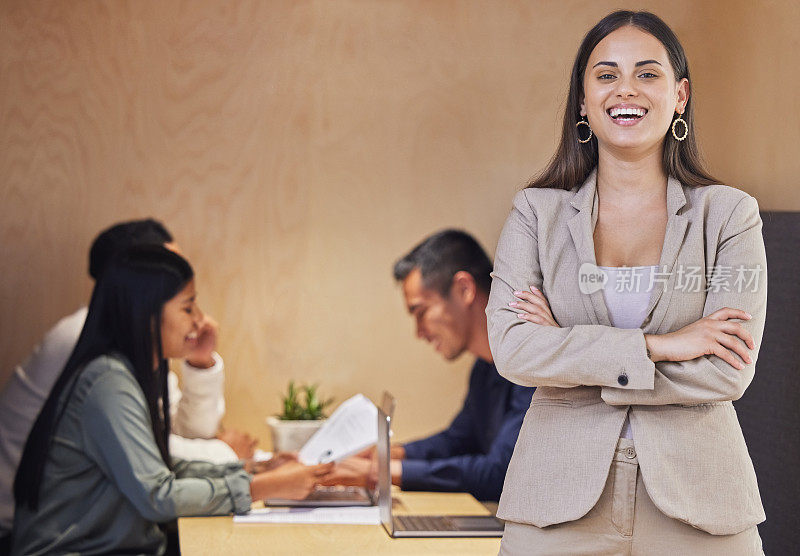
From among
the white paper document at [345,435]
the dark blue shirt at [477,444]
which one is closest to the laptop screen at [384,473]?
the white paper document at [345,435]

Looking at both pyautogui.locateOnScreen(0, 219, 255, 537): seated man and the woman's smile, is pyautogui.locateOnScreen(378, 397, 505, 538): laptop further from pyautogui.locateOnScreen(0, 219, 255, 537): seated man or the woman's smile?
the woman's smile

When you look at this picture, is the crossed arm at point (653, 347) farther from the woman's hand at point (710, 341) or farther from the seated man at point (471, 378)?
the seated man at point (471, 378)

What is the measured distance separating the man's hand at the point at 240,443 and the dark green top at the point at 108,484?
0.92 meters

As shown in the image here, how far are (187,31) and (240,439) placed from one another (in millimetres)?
1684

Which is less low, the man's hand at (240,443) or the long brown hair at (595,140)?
the long brown hair at (595,140)

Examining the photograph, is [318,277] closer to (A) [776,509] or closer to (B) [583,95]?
(A) [776,509]

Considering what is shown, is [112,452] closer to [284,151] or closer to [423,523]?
[423,523]

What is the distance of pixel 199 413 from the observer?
3.76 meters

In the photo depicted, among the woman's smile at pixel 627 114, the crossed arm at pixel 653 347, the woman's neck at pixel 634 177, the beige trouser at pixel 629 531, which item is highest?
the woman's smile at pixel 627 114

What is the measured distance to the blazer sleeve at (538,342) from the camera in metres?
1.64

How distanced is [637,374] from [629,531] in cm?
25

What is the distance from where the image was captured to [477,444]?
3738 mm

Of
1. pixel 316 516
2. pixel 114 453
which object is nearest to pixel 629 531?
pixel 316 516

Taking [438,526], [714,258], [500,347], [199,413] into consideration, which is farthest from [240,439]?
[714,258]
